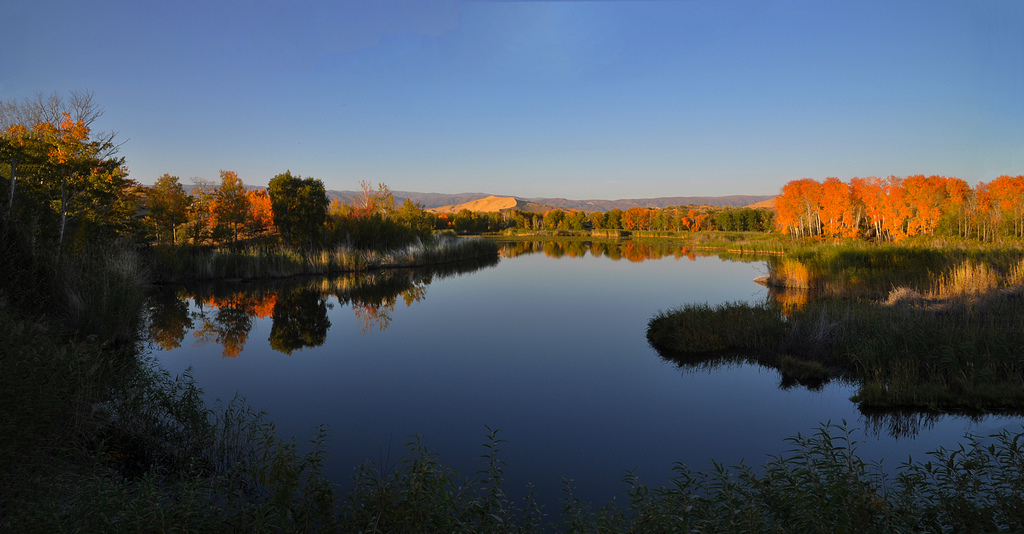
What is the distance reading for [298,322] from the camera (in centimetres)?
1238

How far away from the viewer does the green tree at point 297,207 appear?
22.6 metres

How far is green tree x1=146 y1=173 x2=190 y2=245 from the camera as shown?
23.5 metres

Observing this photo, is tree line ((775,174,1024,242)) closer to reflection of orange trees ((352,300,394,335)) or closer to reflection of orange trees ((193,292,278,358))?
reflection of orange trees ((352,300,394,335))

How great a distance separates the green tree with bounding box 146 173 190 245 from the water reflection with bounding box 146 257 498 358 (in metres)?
7.94

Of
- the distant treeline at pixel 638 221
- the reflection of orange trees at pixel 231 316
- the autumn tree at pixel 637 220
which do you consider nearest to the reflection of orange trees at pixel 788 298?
the reflection of orange trees at pixel 231 316

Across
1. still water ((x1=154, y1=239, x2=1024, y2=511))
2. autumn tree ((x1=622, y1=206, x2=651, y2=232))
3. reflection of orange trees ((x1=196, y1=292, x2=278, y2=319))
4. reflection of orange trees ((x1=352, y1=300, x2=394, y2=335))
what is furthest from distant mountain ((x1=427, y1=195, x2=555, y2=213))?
still water ((x1=154, y1=239, x2=1024, y2=511))

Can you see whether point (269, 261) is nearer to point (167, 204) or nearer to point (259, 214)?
point (167, 204)

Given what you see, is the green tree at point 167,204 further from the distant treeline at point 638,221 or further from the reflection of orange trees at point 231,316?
the distant treeline at point 638,221

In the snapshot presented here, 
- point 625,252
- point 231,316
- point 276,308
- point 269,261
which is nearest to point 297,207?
point 269,261

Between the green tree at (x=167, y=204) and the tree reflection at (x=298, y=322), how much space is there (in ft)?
38.3

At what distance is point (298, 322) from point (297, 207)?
475 inches

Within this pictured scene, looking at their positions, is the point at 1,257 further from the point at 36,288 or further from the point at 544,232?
the point at 544,232

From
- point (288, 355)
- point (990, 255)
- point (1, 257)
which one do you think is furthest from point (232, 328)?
point (990, 255)

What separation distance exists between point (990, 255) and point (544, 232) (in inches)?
2490
